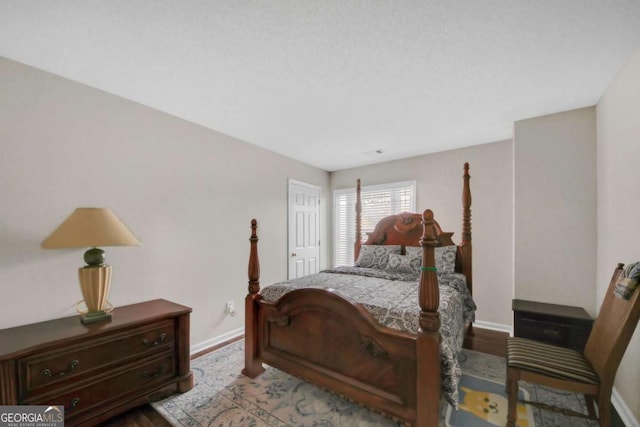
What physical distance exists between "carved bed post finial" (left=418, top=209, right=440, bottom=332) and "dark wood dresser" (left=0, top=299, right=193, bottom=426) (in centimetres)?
179

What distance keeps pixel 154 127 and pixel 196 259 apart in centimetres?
137

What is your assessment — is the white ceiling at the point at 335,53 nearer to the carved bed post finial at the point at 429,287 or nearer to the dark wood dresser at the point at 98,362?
the carved bed post finial at the point at 429,287

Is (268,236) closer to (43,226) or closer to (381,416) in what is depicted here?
(43,226)

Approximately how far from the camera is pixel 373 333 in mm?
1653

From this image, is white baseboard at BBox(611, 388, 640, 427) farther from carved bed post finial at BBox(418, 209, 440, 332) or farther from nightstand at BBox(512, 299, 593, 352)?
carved bed post finial at BBox(418, 209, 440, 332)

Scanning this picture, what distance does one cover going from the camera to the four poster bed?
1471 mm

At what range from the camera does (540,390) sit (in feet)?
6.75

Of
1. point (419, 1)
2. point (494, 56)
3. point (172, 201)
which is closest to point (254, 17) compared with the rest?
point (419, 1)

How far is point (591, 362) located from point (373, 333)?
1.32 m

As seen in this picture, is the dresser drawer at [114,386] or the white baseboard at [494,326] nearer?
the dresser drawer at [114,386]

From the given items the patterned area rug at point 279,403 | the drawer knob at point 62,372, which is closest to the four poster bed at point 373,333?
the patterned area rug at point 279,403

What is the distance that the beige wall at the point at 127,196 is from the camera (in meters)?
1.77

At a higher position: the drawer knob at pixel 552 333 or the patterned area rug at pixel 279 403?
the drawer knob at pixel 552 333

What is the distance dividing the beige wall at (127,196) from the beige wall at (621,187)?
333 cm
